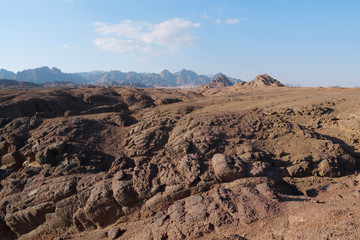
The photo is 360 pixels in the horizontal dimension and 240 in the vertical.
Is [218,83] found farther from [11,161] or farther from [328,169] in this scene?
[11,161]

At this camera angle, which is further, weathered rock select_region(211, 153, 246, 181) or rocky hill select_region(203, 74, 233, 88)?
rocky hill select_region(203, 74, 233, 88)

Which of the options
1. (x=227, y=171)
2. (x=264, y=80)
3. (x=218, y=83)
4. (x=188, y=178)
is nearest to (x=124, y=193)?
(x=188, y=178)

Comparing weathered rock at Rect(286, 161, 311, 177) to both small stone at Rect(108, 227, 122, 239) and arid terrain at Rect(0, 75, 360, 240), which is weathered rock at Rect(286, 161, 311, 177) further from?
small stone at Rect(108, 227, 122, 239)

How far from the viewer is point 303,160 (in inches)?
464

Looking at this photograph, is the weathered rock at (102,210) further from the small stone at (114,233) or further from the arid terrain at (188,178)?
the small stone at (114,233)

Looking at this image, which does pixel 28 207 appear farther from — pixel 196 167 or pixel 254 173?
pixel 254 173

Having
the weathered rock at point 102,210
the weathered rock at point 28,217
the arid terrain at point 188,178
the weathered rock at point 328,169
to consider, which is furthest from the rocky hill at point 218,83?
the weathered rock at point 28,217

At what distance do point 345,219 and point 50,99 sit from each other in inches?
1591

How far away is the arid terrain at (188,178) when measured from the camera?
7.46 m

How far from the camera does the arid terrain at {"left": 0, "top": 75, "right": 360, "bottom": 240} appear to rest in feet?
24.5

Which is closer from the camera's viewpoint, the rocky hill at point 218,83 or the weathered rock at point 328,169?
the weathered rock at point 328,169

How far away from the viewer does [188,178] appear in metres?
10.3

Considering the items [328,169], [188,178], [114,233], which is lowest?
[114,233]

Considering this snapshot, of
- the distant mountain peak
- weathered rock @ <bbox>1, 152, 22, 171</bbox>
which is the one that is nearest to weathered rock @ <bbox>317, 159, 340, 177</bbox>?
weathered rock @ <bbox>1, 152, 22, 171</bbox>
